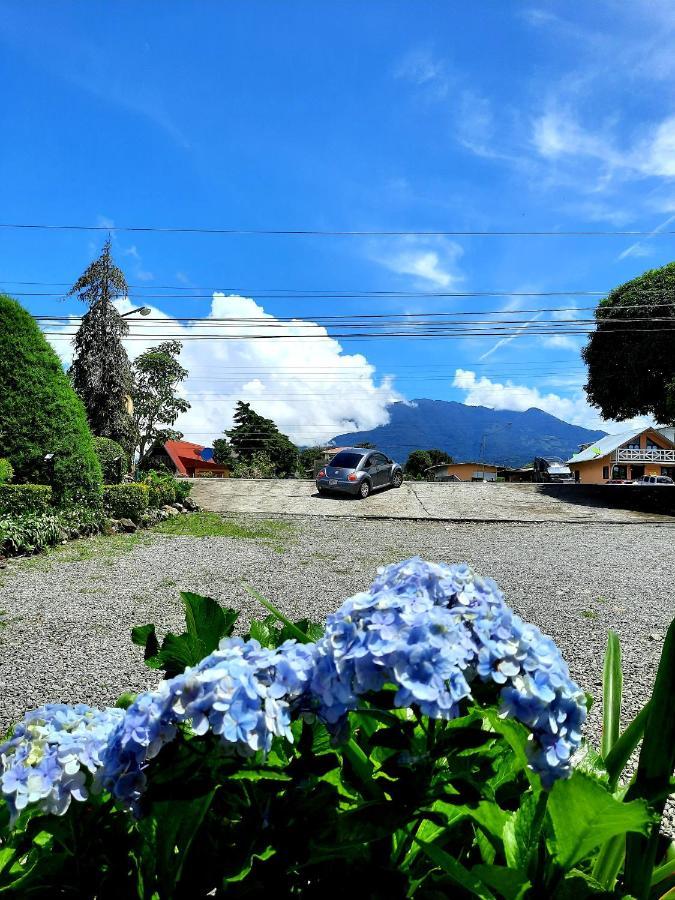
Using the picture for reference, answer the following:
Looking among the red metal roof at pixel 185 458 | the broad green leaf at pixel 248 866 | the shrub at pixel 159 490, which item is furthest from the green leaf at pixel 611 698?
the red metal roof at pixel 185 458

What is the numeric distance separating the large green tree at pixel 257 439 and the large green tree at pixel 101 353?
2802 cm

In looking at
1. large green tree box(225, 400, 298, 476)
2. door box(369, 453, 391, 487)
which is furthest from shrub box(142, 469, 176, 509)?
large green tree box(225, 400, 298, 476)

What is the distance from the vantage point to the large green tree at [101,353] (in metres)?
21.1

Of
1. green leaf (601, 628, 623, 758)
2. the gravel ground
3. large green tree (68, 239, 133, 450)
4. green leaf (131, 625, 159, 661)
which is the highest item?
large green tree (68, 239, 133, 450)

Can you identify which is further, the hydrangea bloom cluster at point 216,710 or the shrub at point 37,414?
the shrub at point 37,414

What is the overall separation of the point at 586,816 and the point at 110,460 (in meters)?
13.8

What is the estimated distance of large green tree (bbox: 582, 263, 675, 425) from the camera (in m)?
23.8

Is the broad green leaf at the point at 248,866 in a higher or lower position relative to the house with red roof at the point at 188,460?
lower

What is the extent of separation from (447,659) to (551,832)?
500mm

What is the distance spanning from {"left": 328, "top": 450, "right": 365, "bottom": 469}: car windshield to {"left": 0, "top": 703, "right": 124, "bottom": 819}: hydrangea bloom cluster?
14640 mm

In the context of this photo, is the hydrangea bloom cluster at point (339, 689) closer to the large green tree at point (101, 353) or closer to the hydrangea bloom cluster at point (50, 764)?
the hydrangea bloom cluster at point (50, 764)

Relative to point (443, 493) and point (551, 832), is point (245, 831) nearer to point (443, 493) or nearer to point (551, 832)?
point (551, 832)

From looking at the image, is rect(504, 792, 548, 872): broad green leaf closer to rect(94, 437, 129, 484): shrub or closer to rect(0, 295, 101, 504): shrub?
rect(0, 295, 101, 504): shrub

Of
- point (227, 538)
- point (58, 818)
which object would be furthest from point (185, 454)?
point (58, 818)
